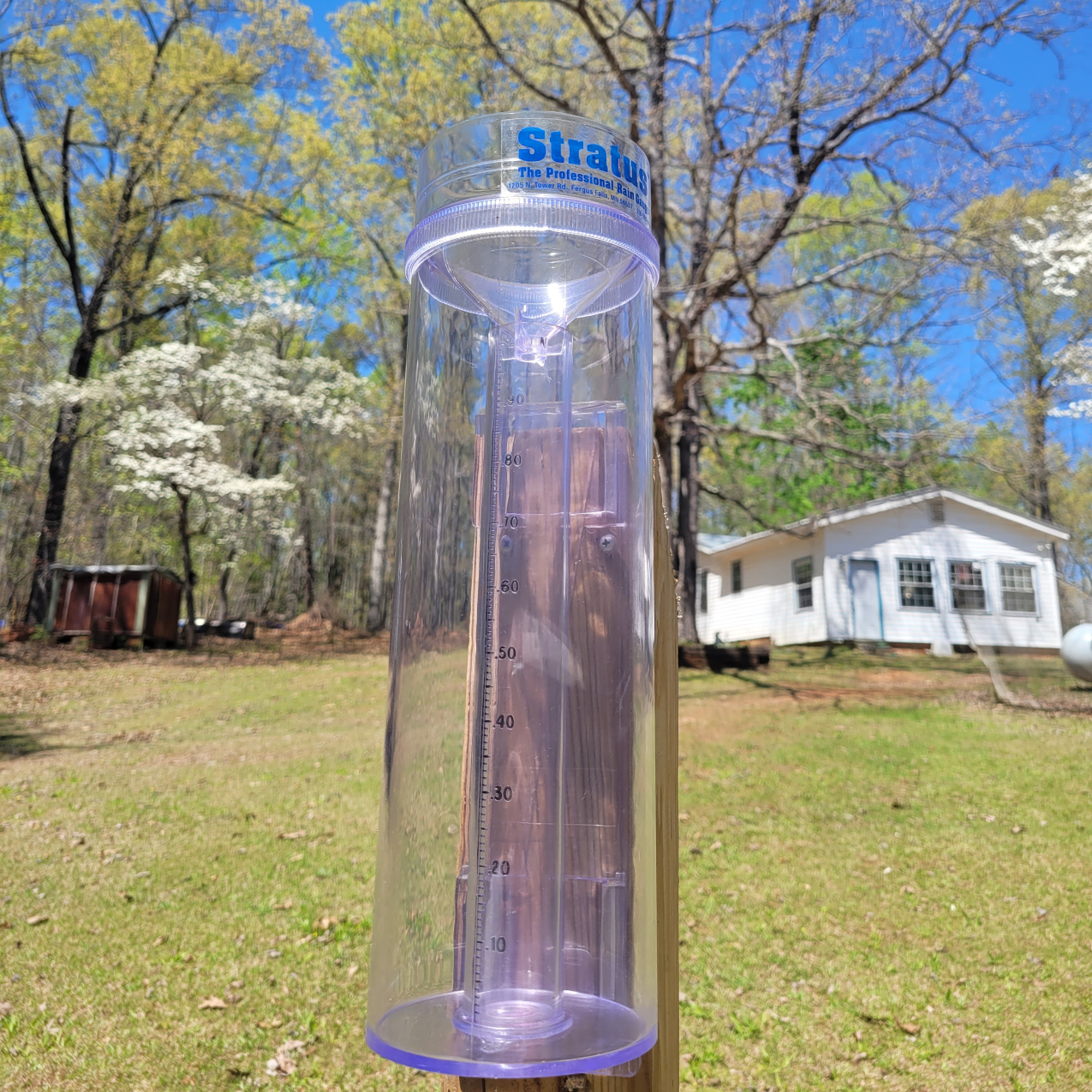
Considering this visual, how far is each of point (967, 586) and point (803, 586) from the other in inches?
134

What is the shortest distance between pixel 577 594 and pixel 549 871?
14.6 inches

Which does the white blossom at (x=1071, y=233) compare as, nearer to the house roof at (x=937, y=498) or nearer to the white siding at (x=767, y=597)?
the house roof at (x=937, y=498)

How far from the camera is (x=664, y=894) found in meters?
1.40

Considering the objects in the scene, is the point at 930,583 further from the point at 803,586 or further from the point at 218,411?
the point at 218,411

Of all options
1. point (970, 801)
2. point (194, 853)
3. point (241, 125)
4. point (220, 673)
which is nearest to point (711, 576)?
point (220, 673)

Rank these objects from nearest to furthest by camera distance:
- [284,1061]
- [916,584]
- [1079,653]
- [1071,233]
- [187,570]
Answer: [284,1061] < [1079,653] < [1071,233] < [187,570] < [916,584]

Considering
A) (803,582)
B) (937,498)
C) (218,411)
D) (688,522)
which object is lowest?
(803,582)

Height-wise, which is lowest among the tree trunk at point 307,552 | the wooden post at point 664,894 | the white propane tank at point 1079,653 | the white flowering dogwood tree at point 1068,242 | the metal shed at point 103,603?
the wooden post at point 664,894

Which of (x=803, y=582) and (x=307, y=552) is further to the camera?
(x=307, y=552)

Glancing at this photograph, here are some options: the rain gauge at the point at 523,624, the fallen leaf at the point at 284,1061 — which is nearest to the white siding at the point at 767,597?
the fallen leaf at the point at 284,1061

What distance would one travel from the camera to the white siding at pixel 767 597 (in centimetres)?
1906

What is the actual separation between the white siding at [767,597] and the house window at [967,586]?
2.81 meters

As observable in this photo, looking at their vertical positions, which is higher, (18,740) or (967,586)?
(967,586)

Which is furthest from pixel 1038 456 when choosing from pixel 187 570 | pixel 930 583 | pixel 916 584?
pixel 187 570
